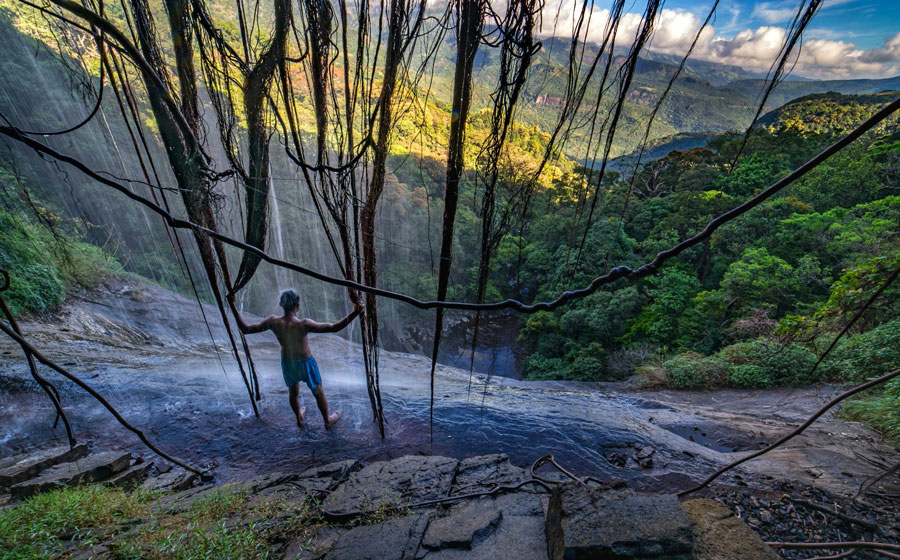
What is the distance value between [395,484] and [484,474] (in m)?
0.74

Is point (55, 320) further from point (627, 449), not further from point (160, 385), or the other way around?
point (627, 449)

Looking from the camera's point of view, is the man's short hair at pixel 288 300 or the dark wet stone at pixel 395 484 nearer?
the dark wet stone at pixel 395 484

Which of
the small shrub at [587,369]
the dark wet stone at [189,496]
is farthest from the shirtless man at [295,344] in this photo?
the small shrub at [587,369]

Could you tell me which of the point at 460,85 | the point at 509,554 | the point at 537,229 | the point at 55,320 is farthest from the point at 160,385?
the point at 537,229

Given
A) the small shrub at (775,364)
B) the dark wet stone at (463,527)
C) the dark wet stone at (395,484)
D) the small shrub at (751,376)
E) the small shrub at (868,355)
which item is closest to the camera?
the dark wet stone at (463,527)

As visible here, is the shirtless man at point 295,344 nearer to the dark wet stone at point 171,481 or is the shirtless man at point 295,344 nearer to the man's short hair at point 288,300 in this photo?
the man's short hair at point 288,300

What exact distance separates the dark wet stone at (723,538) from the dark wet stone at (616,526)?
0.52 feet

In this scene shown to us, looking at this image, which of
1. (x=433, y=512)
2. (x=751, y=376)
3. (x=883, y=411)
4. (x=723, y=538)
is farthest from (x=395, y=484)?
(x=751, y=376)

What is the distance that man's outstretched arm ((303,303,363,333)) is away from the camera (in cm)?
317

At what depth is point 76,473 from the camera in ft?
9.68

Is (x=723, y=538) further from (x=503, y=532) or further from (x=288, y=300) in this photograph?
(x=288, y=300)

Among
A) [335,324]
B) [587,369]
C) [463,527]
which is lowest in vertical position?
[587,369]

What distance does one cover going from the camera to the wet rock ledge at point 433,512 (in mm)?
1630

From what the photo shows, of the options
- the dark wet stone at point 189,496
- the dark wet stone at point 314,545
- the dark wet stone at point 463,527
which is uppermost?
the dark wet stone at point 463,527
